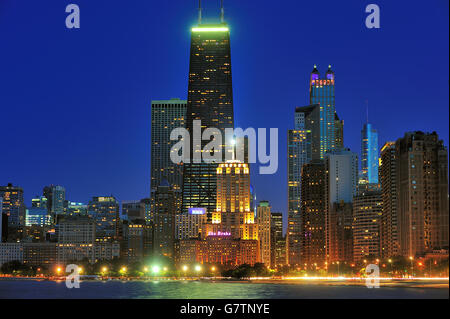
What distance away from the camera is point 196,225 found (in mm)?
189625

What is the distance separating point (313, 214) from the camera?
190 m

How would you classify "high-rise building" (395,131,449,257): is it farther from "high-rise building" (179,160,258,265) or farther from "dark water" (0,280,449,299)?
"high-rise building" (179,160,258,265)

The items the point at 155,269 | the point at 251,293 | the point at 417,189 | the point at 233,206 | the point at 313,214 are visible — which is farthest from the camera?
the point at 313,214

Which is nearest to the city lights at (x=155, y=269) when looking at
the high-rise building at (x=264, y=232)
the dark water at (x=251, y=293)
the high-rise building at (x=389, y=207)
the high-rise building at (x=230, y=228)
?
the high-rise building at (x=230, y=228)

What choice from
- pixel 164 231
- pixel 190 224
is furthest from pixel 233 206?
pixel 164 231

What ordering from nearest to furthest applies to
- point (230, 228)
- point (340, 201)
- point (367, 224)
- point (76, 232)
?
1. point (367, 224)
2. point (340, 201)
3. point (230, 228)
4. point (76, 232)

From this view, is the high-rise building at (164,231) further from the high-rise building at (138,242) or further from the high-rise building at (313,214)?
the high-rise building at (313,214)

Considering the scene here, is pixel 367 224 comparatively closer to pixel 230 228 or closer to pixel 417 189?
pixel 230 228

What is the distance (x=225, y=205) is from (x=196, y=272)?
28568 millimetres

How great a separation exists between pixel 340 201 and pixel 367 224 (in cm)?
2469

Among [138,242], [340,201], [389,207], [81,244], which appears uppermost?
[340,201]

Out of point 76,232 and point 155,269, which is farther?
point 76,232
